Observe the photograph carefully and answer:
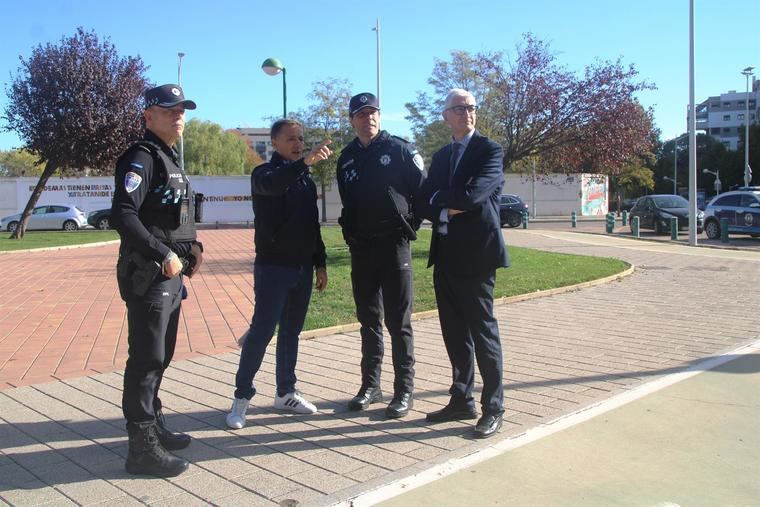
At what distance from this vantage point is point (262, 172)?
157 inches

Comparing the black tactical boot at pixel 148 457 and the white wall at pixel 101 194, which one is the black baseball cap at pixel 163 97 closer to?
the black tactical boot at pixel 148 457

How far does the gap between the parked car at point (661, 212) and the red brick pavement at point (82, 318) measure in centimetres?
1760

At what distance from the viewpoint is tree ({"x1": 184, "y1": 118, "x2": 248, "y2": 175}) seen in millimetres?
61094

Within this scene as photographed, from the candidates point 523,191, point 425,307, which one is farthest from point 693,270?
point 523,191

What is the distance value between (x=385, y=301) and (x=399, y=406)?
2.26ft

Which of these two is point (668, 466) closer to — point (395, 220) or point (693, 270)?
point (395, 220)

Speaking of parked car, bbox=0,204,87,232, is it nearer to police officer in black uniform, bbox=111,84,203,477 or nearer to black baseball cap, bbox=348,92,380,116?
black baseball cap, bbox=348,92,380,116

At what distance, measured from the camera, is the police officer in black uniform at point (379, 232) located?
4.16 m

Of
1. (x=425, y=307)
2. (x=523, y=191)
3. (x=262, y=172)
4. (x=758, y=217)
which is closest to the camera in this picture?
(x=262, y=172)

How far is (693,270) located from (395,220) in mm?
9936

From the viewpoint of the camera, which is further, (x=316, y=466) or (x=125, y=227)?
(x=316, y=466)

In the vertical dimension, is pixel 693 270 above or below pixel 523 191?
below

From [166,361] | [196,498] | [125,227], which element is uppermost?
[125,227]

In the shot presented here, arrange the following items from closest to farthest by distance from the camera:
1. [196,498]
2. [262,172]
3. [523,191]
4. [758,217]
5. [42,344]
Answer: [196,498]
[262,172]
[42,344]
[758,217]
[523,191]
